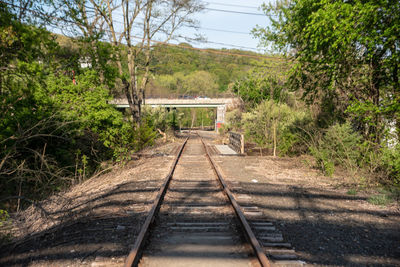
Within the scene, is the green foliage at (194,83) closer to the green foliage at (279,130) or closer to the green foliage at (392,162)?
the green foliage at (279,130)

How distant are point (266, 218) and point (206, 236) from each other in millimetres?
1317

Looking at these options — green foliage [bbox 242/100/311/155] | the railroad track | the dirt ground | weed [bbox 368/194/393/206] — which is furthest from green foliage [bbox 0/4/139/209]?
green foliage [bbox 242/100/311/155]

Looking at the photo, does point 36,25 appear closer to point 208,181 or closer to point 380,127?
point 208,181

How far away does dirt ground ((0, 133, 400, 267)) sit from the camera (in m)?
3.40

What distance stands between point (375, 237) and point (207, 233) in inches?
102

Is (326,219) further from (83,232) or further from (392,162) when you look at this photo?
(83,232)

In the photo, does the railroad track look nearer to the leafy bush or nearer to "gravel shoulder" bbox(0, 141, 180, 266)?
"gravel shoulder" bbox(0, 141, 180, 266)

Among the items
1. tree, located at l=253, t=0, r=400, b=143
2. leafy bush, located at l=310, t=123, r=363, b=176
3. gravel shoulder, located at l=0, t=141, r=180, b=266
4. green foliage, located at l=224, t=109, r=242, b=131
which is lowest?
green foliage, located at l=224, t=109, r=242, b=131

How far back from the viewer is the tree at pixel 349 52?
6.78 m

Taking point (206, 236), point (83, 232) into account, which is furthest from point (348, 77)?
point (83, 232)

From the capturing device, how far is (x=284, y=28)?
10195 mm

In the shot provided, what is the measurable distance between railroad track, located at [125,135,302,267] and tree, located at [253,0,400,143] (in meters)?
4.72

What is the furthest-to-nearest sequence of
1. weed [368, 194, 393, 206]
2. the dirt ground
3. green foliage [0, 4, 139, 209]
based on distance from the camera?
weed [368, 194, 393, 206]
green foliage [0, 4, 139, 209]
the dirt ground

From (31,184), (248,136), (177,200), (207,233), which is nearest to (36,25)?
(177,200)
